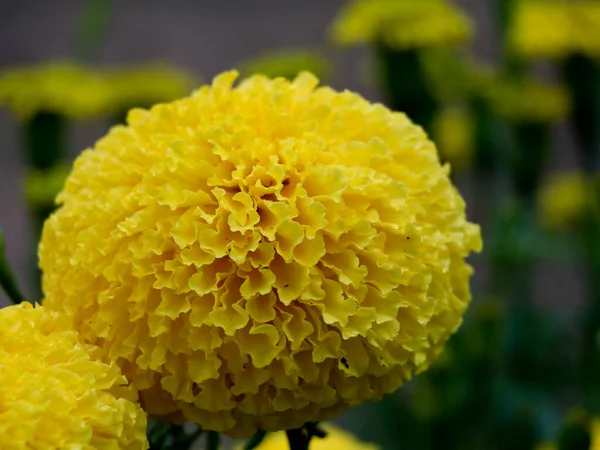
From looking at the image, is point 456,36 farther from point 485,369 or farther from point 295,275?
point 295,275

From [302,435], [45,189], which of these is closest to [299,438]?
[302,435]

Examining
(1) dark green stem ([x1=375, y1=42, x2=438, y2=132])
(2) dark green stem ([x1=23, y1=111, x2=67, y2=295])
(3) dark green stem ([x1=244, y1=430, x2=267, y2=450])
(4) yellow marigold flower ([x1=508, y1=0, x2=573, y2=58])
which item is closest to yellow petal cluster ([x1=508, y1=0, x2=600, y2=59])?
(4) yellow marigold flower ([x1=508, y1=0, x2=573, y2=58])

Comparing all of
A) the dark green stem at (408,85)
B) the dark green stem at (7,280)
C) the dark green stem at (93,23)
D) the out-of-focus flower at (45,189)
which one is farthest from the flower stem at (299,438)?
the dark green stem at (93,23)

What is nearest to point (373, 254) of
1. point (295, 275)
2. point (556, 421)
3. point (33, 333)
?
point (295, 275)

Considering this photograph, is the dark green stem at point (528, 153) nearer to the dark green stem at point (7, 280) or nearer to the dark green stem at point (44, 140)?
the dark green stem at point (44, 140)

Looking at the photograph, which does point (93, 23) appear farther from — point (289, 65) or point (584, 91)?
point (584, 91)

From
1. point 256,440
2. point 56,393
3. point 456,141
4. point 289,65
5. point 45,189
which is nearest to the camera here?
point 56,393

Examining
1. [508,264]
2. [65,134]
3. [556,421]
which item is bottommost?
[556,421]
